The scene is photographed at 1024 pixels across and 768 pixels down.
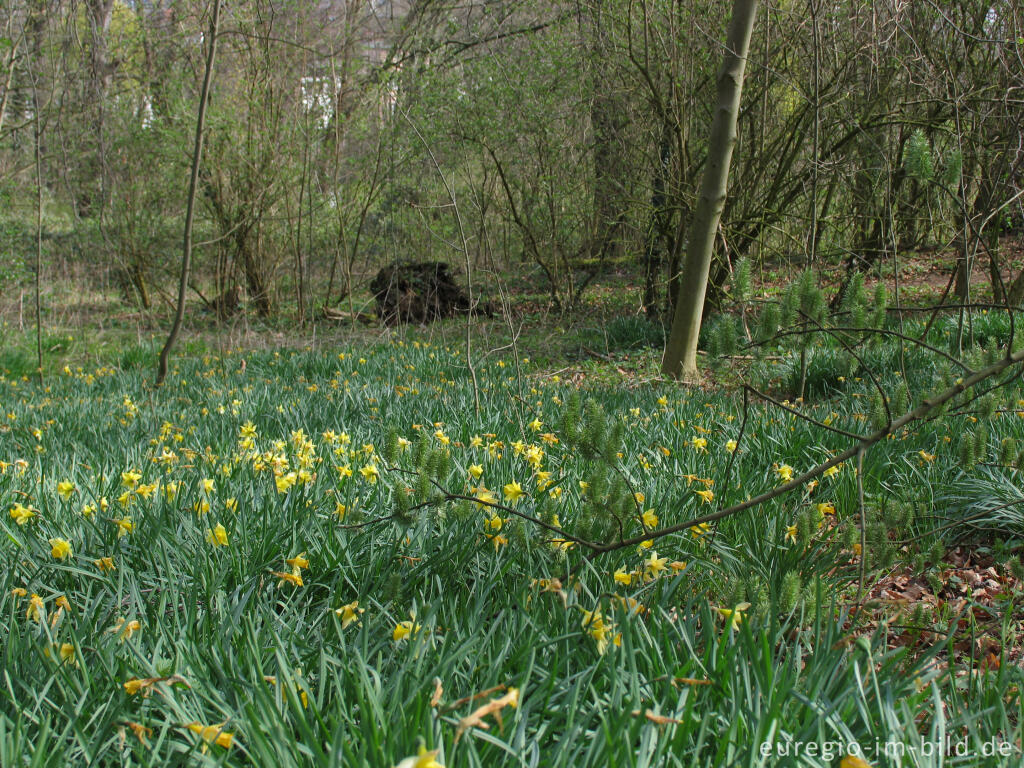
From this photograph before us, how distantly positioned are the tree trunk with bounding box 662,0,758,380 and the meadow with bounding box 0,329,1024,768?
2.41m

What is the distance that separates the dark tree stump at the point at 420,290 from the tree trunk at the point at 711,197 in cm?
562

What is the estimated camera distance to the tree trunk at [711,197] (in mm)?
5137

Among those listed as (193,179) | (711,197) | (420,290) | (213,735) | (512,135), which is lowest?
(213,735)

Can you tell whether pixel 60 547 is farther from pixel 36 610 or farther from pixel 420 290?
pixel 420 290

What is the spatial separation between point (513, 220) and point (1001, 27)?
6165 mm

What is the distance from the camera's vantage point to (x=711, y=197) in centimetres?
543

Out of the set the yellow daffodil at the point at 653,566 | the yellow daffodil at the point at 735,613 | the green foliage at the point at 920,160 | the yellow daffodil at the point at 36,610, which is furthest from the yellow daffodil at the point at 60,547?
the green foliage at the point at 920,160

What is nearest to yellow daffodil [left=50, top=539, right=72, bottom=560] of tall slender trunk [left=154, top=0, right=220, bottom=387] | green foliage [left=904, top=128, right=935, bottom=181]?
green foliage [left=904, top=128, right=935, bottom=181]

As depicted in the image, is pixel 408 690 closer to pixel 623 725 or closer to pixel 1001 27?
pixel 623 725

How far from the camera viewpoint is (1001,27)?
6145mm

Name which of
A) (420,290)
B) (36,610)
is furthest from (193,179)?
(420,290)

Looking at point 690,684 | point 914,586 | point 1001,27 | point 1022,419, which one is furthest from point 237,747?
point 1001,27

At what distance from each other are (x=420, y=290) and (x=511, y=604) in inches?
→ 384

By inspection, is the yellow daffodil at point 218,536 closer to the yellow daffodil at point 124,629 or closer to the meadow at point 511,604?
the meadow at point 511,604
